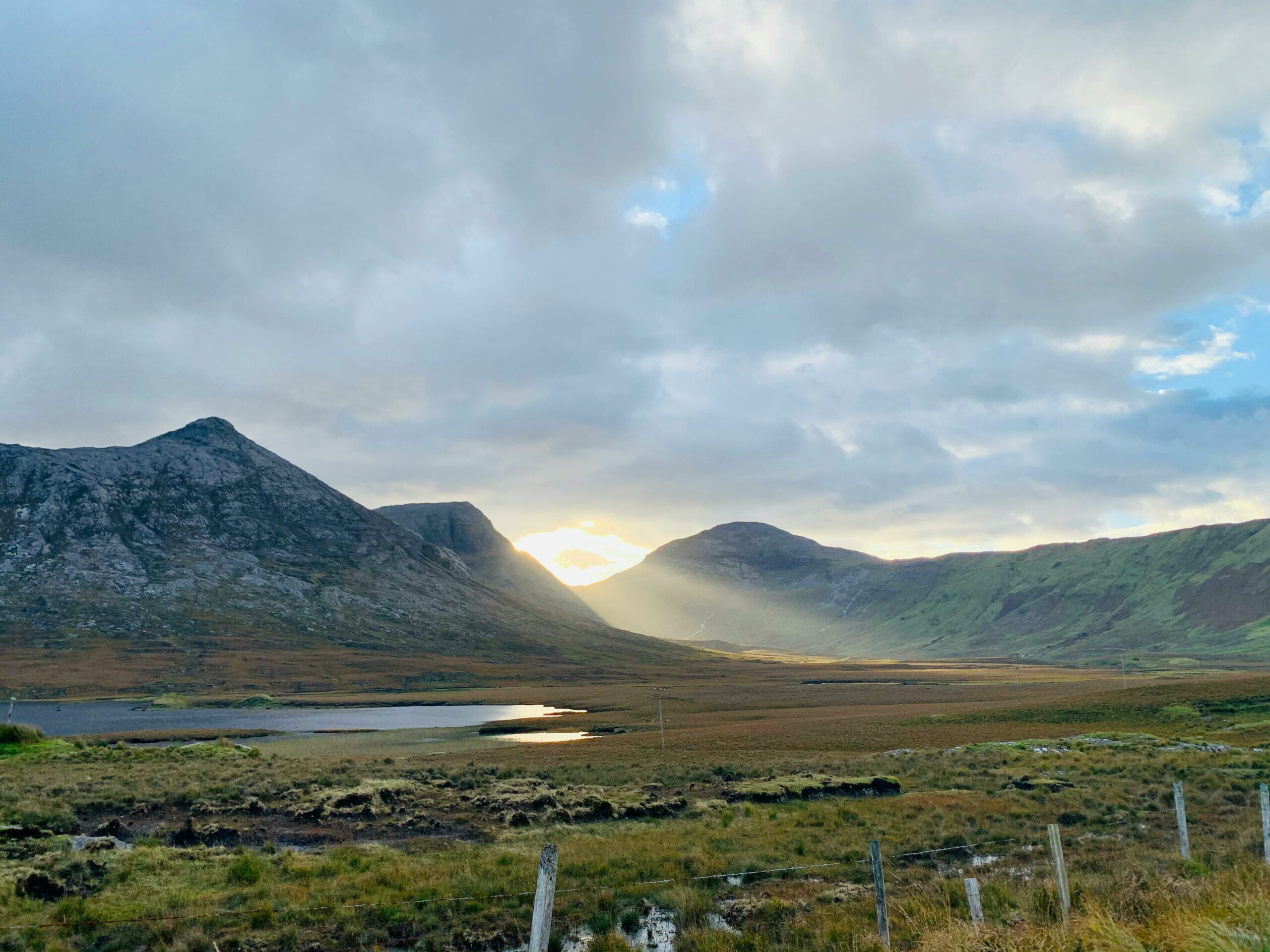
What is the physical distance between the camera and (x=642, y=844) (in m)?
20.9

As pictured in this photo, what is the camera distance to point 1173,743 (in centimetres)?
4144

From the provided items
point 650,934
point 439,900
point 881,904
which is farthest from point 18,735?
point 881,904

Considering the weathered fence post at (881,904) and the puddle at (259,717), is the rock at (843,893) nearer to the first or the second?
the weathered fence post at (881,904)

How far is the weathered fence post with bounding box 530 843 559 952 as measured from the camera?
920cm

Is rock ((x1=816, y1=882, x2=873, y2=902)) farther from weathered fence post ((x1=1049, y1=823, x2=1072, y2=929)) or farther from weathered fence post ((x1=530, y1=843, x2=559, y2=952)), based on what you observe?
weathered fence post ((x1=530, y1=843, x2=559, y2=952))

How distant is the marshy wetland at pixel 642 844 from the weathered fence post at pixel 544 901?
4434mm

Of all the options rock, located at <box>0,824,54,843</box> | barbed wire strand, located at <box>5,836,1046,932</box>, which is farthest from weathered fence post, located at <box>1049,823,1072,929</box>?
rock, located at <box>0,824,54,843</box>

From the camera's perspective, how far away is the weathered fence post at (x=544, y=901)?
30.2 ft

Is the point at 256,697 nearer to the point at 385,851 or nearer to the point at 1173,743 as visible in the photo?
the point at 385,851

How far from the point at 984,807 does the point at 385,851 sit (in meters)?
19.1

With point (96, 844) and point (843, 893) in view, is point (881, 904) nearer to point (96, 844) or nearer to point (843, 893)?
point (843, 893)

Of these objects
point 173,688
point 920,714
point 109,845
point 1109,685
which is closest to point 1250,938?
point 109,845

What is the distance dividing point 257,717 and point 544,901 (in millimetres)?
97142

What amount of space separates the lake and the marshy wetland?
31225mm
